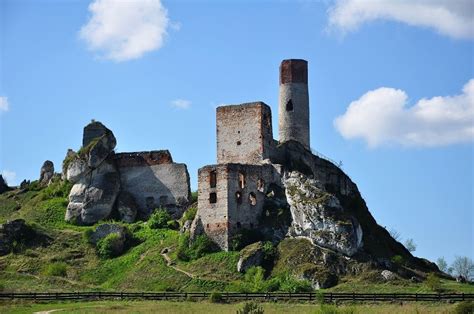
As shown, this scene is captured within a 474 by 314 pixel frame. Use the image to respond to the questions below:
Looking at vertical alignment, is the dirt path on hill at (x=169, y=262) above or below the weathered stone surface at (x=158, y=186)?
below

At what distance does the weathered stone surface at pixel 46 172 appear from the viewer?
8244 centimetres

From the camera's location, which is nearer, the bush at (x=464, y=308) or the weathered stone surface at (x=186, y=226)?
the bush at (x=464, y=308)

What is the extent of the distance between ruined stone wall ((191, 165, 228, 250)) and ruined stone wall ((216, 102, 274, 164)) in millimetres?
4765

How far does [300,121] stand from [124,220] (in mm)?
14934

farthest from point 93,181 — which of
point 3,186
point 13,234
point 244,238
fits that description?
point 244,238

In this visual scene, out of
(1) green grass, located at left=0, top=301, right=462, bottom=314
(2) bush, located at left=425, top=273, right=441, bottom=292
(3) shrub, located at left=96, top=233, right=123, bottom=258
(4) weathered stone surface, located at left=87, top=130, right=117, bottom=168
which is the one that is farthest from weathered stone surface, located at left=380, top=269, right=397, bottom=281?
(4) weathered stone surface, located at left=87, top=130, right=117, bottom=168

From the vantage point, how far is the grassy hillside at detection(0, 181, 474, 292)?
5919 cm

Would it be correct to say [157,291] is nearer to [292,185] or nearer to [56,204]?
[292,185]

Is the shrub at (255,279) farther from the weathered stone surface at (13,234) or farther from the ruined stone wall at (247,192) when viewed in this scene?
the weathered stone surface at (13,234)

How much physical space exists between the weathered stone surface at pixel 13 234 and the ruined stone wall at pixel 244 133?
14029mm

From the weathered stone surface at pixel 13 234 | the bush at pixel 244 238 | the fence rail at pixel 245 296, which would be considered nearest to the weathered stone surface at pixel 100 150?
the weathered stone surface at pixel 13 234

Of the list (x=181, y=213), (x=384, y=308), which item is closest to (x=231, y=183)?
(x=181, y=213)

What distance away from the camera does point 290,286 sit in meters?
58.3

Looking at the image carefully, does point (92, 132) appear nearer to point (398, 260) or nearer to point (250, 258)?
point (250, 258)
